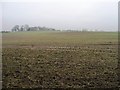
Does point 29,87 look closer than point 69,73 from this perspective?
Yes

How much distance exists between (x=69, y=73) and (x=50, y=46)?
8.39 ft

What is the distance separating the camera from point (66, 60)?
5.20m

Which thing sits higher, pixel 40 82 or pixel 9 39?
pixel 9 39

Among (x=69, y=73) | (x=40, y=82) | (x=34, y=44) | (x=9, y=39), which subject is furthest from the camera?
(x=34, y=44)

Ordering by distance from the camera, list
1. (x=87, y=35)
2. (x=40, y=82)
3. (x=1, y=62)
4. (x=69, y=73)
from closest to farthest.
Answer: (x=40, y=82), (x=69, y=73), (x=1, y=62), (x=87, y=35)

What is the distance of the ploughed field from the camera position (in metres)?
3.67

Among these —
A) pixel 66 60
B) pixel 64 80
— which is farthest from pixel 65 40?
pixel 64 80

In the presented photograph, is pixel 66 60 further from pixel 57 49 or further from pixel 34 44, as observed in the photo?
pixel 34 44

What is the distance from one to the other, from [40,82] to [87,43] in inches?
153

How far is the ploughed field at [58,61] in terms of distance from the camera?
12.0 ft

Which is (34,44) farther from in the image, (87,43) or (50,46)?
(87,43)

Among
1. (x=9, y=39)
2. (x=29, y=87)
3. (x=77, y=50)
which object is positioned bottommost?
(x=29, y=87)

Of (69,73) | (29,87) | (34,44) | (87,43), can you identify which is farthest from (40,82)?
(87,43)

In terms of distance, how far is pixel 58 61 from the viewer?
504 centimetres
